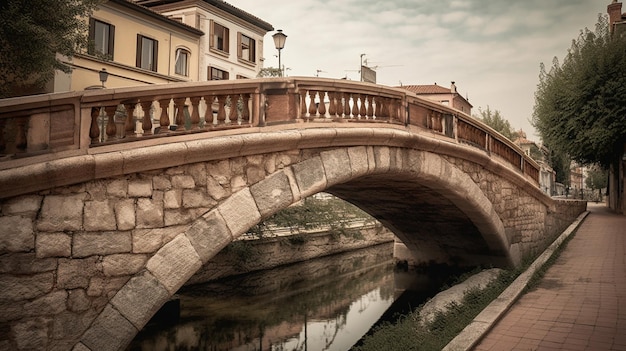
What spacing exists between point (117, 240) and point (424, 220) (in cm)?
940

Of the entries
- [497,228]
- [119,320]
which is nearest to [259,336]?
[119,320]

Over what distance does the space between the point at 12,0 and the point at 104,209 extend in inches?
245

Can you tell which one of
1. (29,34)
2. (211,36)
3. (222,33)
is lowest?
(29,34)

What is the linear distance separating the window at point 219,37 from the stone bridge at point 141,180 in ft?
62.3

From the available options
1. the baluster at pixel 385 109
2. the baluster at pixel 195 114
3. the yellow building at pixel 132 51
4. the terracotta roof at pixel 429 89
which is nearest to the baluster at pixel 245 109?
the baluster at pixel 195 114

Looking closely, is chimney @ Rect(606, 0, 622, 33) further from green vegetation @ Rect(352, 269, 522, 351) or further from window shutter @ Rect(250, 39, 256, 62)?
green vegetation @ Rect(352, 269, 522, 351)

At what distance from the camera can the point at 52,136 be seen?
4.04 meters

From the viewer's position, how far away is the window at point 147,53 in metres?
19.6

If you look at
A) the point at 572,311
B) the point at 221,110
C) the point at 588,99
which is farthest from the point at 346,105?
the point at 588,99

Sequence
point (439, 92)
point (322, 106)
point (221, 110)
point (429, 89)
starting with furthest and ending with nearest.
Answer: point (429, 89) → point (439, 92) → point (322, 106) → point (221, 110)

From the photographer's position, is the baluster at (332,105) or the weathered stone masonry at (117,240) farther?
the baluster at (332,105)

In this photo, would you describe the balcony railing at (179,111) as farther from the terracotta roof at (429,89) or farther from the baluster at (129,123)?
the terracotta roof at (429,89)

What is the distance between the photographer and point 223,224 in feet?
15.7

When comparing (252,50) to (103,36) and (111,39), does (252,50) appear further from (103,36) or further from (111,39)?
(103,36)
